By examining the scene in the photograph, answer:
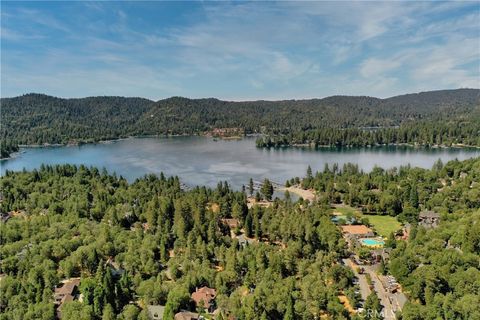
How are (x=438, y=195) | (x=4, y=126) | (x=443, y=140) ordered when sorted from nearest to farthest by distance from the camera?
1. (x=438, y=195)
2. (x=443, y=140)
3. (x=4, y=126)

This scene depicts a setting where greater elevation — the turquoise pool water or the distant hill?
the distant hill

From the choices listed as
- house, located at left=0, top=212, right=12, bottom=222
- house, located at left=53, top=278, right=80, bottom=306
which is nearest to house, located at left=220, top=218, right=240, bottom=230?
house, located at left=53, top=278, right=80, bottom=306

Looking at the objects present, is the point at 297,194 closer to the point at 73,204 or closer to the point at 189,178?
the point at 189,178

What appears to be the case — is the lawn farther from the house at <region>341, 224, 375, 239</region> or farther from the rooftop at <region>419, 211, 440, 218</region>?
the rooftop at <region>419, 211, 440, 218</region>

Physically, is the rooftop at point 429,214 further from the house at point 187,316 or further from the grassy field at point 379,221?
the house at point 187,316

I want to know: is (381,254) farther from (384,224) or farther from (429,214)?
(429,214)

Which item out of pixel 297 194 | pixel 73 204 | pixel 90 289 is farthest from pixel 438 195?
pixel 73 204
